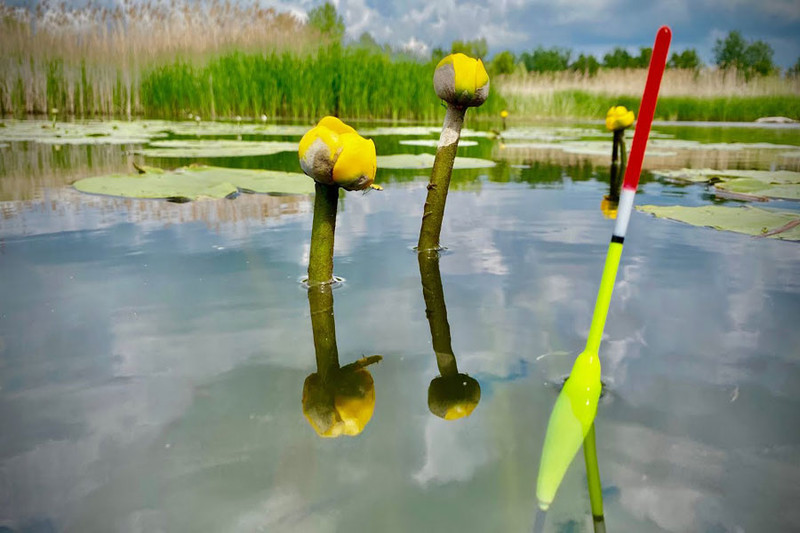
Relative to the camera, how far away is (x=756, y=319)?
140cm

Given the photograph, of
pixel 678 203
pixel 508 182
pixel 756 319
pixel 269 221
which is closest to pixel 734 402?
pixel 756 319

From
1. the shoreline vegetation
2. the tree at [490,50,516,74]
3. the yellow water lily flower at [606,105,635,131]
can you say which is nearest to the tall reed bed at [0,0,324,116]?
the shoreline vegetation

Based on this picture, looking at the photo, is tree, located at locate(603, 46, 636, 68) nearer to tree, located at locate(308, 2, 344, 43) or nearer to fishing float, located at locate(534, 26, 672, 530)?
tree, located at locate(308, 2, 344, 43)

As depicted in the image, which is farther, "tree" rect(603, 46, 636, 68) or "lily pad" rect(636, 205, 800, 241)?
"tree" rect(603, 46, 636, 68)

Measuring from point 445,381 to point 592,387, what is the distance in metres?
0.25

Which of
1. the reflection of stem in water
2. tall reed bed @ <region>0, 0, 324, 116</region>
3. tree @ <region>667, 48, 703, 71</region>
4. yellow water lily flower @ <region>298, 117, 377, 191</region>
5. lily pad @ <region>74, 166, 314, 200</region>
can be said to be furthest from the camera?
tree @ <region>667, 48, 703, 71</region>

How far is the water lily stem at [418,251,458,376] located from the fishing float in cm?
24

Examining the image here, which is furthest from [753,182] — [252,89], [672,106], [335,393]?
[672,106]

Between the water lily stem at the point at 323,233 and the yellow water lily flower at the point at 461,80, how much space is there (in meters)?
0.49

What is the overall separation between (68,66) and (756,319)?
10494 millimetres

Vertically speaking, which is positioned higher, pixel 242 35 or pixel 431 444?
pixel 242 35

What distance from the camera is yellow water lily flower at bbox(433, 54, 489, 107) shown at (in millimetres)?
1719

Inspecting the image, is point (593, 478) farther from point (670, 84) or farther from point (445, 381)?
point (670, 84)

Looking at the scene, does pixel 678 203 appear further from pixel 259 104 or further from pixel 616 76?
pixel 616 76
